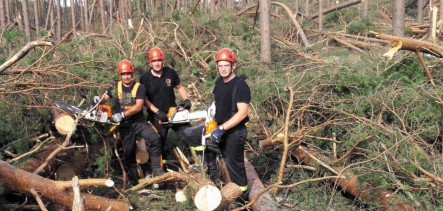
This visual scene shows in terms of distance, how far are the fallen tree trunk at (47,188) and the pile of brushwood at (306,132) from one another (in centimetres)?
6

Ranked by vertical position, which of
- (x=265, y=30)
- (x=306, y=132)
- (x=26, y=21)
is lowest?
(x=306, y=132)

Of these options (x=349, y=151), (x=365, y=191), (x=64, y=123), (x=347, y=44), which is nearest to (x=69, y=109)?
(x=64, y=123)

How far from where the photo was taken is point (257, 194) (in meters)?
4.05

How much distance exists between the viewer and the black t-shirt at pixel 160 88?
502cm

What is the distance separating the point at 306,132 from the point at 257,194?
4.26ft

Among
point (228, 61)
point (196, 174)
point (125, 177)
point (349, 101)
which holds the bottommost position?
point (125, 177)

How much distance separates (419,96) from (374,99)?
1.78 ft

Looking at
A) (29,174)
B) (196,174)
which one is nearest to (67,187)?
(29,174)

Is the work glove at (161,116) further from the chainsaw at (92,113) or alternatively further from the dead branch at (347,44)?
the dead branch at (347,44)

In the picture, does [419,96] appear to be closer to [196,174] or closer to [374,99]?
[374,99]

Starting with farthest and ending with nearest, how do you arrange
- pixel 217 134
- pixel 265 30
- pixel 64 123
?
pixel 265 30 < pixel 64 123 < pixel 217 134

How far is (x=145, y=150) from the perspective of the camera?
508cm

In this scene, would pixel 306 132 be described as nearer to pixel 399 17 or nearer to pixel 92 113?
pixel 92 113

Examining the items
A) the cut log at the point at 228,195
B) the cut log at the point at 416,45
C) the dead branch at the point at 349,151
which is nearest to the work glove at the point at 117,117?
the cut log at the point at 228,195
